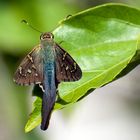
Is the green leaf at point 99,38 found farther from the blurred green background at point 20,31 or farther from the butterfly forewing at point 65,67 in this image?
the blurred green background at point 20,31

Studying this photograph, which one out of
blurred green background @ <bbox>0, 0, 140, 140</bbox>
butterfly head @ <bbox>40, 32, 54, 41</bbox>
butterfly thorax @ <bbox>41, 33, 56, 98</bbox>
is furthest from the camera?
blurred green background @ <bbox>0, 0, 140, 140</bbox>

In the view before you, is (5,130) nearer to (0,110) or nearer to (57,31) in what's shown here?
(0,110)

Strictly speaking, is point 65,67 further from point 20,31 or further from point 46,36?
point 20,31

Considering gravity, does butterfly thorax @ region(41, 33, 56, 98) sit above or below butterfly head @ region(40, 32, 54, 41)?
below

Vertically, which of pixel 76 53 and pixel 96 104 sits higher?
pixel 76 53

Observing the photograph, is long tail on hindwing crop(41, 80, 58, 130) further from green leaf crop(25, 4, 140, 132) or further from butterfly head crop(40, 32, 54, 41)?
butterfly head crop(40, 32, 54, 41)

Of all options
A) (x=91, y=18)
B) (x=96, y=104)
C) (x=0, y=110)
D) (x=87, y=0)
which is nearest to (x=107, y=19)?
(x=91, y=18)

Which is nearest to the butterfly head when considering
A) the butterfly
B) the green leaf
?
the butterfly
